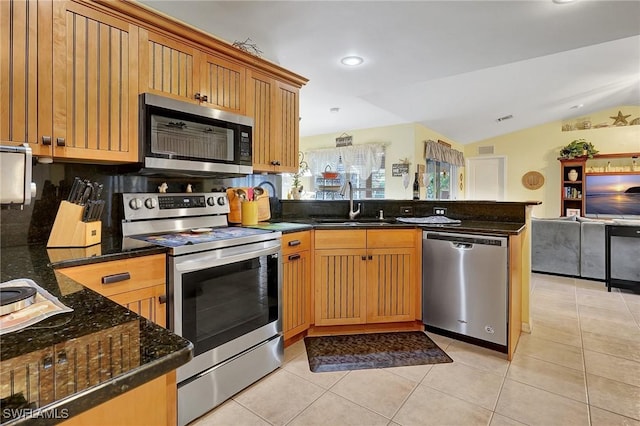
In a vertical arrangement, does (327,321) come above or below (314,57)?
below

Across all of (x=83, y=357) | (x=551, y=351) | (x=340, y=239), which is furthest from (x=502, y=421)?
(x=83, y=357)

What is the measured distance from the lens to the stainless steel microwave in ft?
5.98

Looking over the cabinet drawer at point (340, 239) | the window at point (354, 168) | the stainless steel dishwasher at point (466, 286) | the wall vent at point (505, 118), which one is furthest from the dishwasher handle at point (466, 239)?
the wall vent at point (505, 118)

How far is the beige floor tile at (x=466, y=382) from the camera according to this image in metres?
1.87

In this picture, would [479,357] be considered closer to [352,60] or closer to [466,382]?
[466,382]

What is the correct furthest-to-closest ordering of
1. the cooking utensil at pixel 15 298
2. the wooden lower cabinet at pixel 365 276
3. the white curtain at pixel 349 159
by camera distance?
the white curtain at pixel 349 159 → the wooden lower cabinet at pixel 365 276 → the cooking utensil at pixel 15 298

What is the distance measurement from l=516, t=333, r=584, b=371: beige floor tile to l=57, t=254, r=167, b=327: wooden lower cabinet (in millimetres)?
2449

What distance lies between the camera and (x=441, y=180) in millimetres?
7168

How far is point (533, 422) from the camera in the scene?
1.66 meters

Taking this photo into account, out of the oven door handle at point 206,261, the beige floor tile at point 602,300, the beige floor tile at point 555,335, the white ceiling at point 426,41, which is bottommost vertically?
the beige floor tile at point 555,335

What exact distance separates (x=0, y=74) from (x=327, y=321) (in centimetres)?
236

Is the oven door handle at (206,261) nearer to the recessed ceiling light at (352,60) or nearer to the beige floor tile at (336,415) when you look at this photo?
the beige floor tile at (336,415)

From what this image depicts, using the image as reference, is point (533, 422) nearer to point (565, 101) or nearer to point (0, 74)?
point (0, 74)

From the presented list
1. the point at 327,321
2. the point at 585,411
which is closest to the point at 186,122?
the point at 327,321
